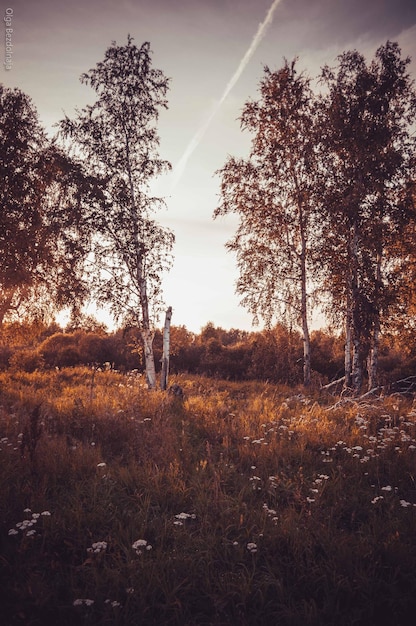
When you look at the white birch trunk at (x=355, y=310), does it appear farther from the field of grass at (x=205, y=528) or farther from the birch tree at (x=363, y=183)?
the field of grass at (x=205, y=528)

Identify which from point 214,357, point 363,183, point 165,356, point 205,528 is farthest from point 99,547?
point 214,357

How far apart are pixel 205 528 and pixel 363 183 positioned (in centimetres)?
1330

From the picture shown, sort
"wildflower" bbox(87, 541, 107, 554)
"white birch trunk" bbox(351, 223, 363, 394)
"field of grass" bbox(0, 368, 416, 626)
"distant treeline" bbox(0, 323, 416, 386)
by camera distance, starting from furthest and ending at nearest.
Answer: "distant treeline" bbox(0, 323, 416, 386)
"white birch trunk" bbox(351, 223, 363, 394)
"wildflower" bbox(87, 541, 107, 554)
"field of grass" bbox(0, 368, 416, 626)

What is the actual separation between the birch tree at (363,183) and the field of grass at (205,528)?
20.6ft

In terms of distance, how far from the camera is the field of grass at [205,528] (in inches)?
114

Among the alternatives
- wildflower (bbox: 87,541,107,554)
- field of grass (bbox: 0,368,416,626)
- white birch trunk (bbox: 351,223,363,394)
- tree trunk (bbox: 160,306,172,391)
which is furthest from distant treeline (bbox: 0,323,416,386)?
wildflower (bbox: 87,541,107,554)

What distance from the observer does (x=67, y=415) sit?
787cm

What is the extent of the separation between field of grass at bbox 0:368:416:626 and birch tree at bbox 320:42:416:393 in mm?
6292

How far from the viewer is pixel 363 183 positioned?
12742mm

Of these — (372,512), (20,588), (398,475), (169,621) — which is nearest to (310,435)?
(398,475)

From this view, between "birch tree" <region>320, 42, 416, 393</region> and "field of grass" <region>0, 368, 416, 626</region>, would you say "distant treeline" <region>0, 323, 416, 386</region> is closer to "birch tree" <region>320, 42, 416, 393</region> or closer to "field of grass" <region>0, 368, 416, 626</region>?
"birch tree" <region>320, 42, 416, 393</region>

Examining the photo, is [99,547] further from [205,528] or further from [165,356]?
[165,356]

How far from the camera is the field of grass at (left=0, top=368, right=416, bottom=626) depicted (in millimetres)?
2887

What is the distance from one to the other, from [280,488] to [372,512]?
4.08 ft
